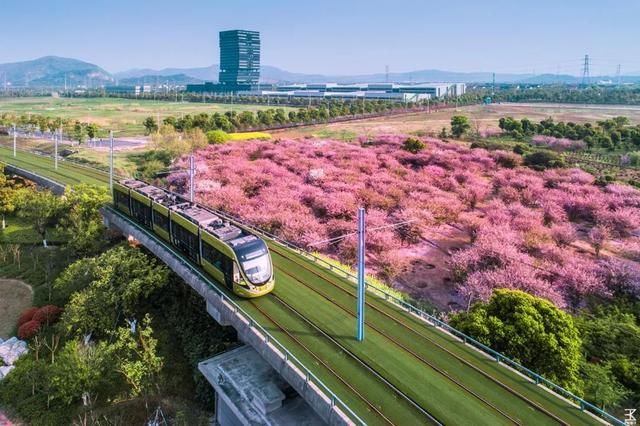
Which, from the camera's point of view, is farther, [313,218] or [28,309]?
[313,218]

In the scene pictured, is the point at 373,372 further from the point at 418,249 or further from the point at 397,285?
the point at 418,249

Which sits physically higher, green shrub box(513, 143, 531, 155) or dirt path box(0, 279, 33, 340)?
green shrub box(513, 143, 531, 155)

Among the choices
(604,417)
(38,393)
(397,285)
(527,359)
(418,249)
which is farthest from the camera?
(418,249)

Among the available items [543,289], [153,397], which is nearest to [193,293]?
[153,397]

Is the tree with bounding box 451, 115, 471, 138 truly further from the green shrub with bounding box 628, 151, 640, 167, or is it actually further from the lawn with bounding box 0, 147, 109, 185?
the lawn with bounding box 0, 147, 109, 185

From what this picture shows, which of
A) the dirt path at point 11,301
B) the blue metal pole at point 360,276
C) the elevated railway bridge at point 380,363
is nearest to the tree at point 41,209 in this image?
the dirt path at point 11,301

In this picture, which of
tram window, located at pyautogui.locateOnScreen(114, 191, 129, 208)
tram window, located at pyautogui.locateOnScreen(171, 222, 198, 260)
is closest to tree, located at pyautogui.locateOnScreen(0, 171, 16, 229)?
tram window, located at pyautogui.locateOnScreen(114, 191, 129, 208)
